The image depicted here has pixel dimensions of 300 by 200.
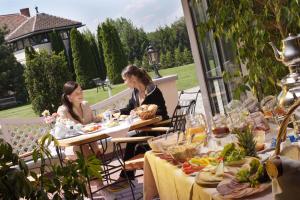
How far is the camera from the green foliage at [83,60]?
62.8 feet

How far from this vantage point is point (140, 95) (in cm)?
515

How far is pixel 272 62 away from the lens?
344 cm

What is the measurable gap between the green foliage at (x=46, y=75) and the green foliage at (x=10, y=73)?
598 inches

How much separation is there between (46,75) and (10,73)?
16105 mm

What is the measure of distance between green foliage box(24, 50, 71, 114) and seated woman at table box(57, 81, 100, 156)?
4.35 meters

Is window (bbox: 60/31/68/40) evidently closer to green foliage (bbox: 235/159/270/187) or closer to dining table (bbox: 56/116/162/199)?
dining table (bbox: 56/116/162/199)

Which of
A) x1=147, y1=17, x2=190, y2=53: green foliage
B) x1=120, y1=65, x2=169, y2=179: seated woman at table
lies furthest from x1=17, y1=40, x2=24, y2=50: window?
x1=120, y1=65, x2=169, y2=179: seated woman at table

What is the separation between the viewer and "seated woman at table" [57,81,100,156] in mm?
5301

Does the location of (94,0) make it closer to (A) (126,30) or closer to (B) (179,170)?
(A) (126,30)

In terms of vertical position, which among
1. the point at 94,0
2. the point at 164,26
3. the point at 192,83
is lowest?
the point at 192,83

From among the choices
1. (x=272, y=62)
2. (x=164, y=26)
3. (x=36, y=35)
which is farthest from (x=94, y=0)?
(x=272, y=62)

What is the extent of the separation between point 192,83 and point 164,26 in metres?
3.13

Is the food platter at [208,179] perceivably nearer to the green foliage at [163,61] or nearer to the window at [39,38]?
the green foliage at [163,61]

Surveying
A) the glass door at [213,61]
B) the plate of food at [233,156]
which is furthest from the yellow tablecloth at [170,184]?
the glass door at [213,61]
